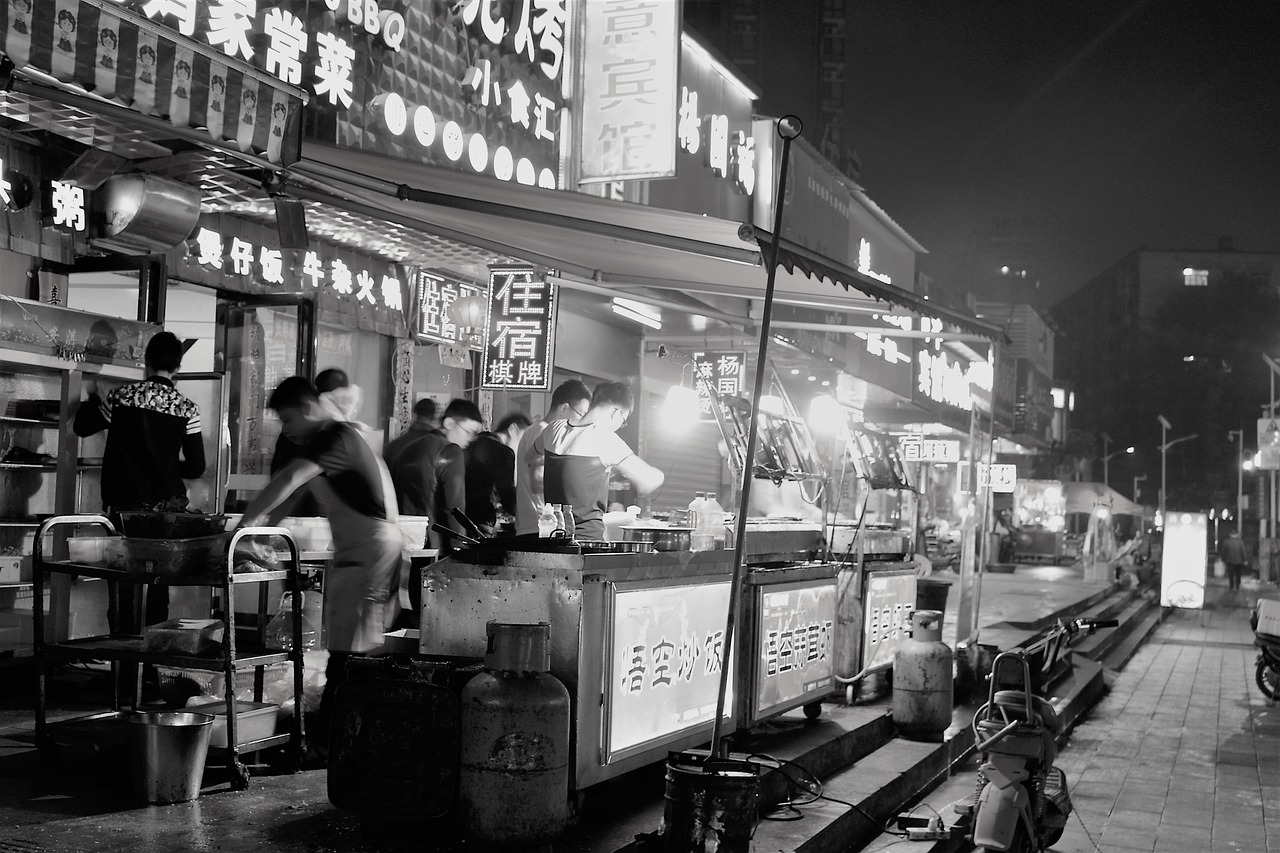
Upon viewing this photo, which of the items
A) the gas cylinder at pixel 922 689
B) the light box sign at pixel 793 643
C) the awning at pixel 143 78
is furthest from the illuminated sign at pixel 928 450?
the awning at pixel 143 78

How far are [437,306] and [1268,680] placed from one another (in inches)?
441

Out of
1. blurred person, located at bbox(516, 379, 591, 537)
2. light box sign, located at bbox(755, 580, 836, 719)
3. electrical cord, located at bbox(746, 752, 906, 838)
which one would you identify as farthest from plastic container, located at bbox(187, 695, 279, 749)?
light box sign, located at bbox(755, 580, 836, 719)

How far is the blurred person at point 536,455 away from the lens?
25.2ft

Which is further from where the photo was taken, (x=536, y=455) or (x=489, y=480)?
(x=489, y=480)

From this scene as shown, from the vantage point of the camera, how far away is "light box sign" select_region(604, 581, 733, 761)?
16.9 feet

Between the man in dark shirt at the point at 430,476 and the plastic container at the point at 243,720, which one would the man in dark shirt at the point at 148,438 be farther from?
the plastic container at the point at 243,720

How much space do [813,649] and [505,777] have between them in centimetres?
370

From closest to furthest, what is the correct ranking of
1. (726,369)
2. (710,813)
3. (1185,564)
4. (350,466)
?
1. (710,813)
2. (350,466)
3. (726,369)
4. (1185,564)

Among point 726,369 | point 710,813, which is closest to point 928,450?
point 726,369

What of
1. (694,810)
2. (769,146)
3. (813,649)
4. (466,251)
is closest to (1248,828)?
(813,649)

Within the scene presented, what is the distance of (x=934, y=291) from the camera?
3731cm

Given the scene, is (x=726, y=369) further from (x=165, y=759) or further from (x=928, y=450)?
(x=928, y=450)

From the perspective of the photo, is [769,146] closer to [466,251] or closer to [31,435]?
[466,251]

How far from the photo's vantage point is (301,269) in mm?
10609
